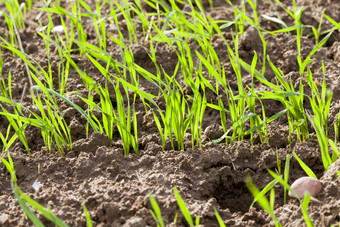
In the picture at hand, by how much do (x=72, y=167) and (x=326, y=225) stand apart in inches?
31.0

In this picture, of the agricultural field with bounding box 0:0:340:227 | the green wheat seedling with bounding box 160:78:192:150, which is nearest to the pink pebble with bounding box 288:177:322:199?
the agricultural field with bounding box 0:0:340:227

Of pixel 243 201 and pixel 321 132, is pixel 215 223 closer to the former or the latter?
pixel 243 201

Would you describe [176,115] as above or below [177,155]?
above

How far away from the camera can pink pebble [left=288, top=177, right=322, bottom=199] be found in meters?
1.48

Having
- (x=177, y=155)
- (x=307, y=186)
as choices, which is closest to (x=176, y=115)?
(x=177, y=155)

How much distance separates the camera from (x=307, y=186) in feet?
4.86

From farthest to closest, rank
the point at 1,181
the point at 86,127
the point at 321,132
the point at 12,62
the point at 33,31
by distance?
the point at 33,31 < the point at 12,62 < the point at 86,127 < the point at 1,181 < the point at 321,132

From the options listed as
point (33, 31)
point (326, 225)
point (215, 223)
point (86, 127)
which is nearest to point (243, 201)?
point (215, 223)

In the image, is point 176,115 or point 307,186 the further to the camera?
point 176,115

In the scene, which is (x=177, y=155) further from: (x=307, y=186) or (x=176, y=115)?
(x=307, y=186)

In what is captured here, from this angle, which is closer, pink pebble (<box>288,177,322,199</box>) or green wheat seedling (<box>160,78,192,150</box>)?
pink pebble (<box>288,177,322,199</box>)

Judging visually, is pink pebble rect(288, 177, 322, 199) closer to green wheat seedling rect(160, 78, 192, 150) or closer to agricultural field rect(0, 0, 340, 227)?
agricultural field rect(0, 0, 340, 227)

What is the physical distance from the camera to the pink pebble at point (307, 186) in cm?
148

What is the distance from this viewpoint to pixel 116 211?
1451 mm
